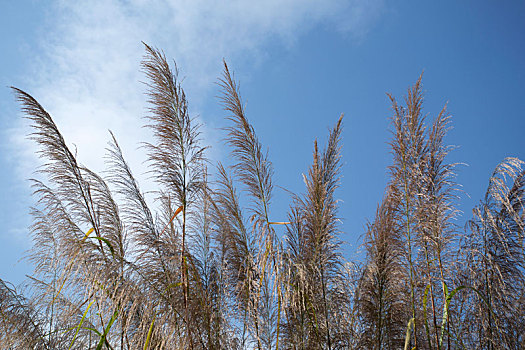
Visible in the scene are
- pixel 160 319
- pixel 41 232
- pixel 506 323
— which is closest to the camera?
pixel 160 319

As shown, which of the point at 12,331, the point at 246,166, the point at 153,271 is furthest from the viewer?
the point at 12,331

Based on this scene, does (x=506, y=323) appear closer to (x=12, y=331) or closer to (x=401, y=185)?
(x=401, y=185)

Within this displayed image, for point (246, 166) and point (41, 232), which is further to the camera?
point (41, 232)

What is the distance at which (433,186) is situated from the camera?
4.05 meters

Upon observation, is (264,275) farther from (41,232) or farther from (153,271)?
(41,232)

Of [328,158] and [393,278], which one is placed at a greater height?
[328,158]

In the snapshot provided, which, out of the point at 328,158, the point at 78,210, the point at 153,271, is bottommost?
the point at 153,271

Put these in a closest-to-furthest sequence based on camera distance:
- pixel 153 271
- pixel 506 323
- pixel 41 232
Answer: pixel 153 271, pixel 506 323, pixel 41 232

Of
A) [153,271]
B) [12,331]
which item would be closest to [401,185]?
[153,271]

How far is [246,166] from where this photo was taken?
3861mm

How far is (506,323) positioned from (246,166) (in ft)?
8.74

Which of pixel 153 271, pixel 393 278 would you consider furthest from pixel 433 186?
pixel 153 271

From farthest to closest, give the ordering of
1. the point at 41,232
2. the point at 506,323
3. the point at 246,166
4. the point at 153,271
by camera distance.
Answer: the point at 41,232 → the point at 506,323 → the point at 246,166 → the point at 153,271

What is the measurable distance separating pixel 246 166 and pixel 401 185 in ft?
4.48
